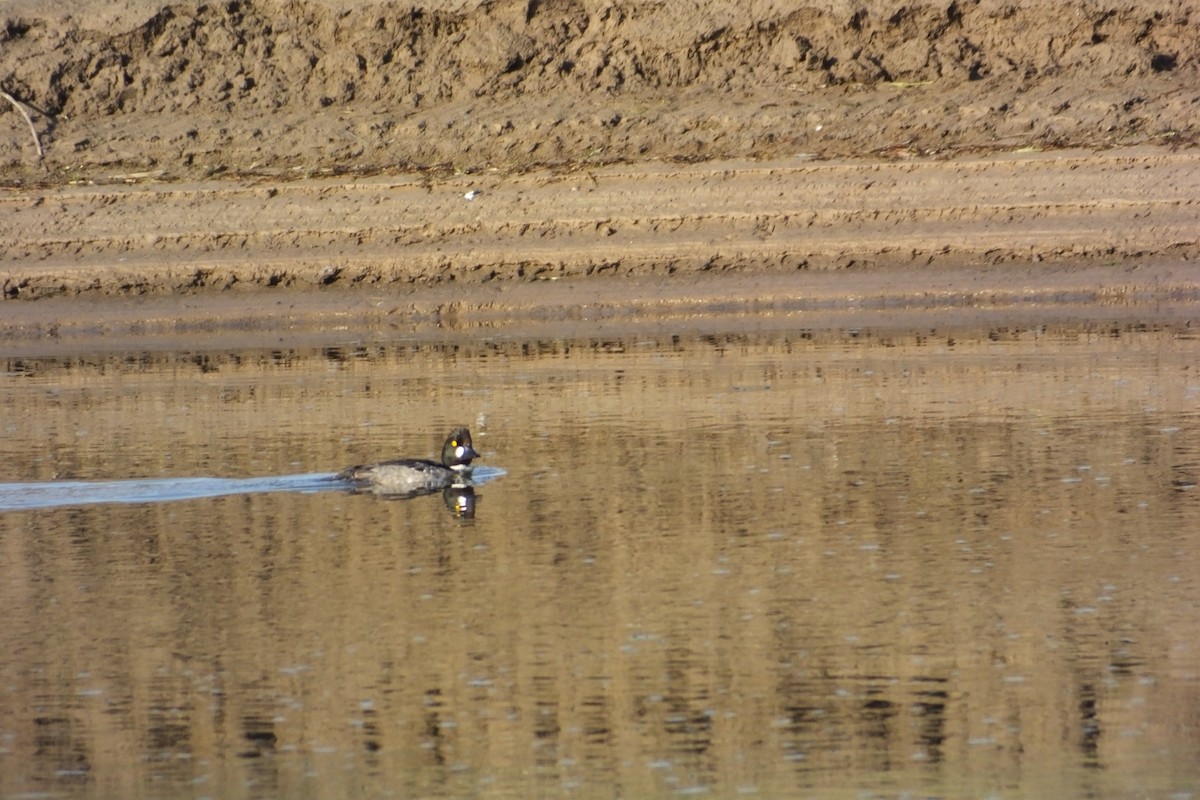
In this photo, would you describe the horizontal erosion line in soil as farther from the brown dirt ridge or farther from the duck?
the duck

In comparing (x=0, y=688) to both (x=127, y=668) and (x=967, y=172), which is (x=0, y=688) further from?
(x=967, y=172)

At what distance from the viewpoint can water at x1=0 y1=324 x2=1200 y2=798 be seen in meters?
6.34

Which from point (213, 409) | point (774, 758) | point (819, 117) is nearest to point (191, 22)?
point (819, 117)

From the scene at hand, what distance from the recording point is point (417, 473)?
11047 millimetres

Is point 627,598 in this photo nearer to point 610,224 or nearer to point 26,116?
point 610,224

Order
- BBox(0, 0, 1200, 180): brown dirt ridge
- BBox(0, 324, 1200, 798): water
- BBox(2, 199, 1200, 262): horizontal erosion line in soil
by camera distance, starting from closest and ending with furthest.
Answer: BBox(0, 324, 1200, 798): water, BBox(2, 199, 1200, 262): horizontal erosion line in soil, BBox(0, 0, 1200, 180): brown dirt ridge

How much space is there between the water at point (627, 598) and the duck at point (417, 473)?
22 centimetres

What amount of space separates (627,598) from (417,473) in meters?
3.09

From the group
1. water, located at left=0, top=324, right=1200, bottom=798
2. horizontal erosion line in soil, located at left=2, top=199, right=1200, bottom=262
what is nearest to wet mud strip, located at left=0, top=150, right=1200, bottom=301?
horizontal erosion line in soil, located at left=2, top=199, right=1200, bottom=262

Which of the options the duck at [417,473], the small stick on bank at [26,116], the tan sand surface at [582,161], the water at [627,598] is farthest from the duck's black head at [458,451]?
the small stick on bank at [26,116]

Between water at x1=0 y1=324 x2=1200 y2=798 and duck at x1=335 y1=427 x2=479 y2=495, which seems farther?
duck at x1=335 y1=427 x2=479 y2=495

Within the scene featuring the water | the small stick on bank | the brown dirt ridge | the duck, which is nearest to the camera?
the water

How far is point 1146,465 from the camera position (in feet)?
35.7

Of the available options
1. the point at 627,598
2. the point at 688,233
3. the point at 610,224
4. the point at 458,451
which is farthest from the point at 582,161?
the point at 627,598
